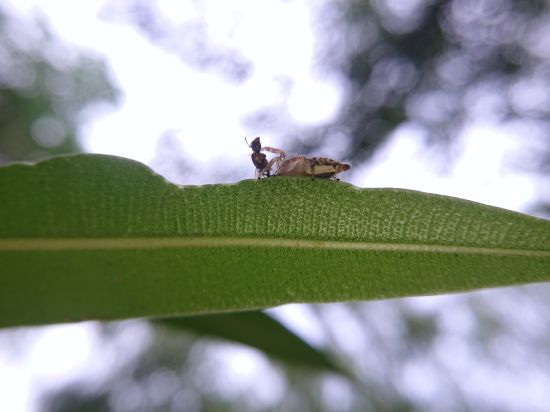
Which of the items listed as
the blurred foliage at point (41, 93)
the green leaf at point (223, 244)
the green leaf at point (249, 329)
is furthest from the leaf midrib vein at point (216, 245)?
the blurred foliage at point (41, 93)

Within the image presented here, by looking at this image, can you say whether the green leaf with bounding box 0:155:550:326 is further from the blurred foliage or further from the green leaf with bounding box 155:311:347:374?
the blurred foliage

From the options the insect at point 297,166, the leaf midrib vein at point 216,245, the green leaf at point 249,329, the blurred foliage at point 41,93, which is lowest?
the green leaf at point 249,329

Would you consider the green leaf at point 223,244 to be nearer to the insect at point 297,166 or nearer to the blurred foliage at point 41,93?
the insect at point 297,166

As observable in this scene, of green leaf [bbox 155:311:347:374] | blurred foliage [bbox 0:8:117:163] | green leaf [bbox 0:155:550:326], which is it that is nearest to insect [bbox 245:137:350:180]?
green leaf [bbox 0:155:550:326]

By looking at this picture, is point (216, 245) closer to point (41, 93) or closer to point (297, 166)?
point (297, 166)

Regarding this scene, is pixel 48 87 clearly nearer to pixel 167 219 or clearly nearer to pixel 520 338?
pixel 167 219

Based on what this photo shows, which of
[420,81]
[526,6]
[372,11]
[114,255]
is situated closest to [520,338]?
[420,81]

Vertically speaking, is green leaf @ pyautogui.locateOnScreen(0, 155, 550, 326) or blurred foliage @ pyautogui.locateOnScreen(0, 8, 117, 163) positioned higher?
blurred foliage @ pyautogui.locateOnScreen(0, 8, 117, 163)
